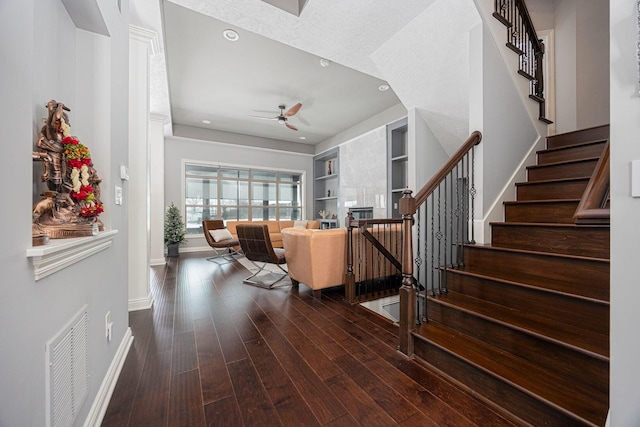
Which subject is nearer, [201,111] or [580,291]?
[580,291]

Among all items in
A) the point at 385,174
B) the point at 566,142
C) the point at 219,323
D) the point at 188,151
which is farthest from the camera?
the point at 188,151

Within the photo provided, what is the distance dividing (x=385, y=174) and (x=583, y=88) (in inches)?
125

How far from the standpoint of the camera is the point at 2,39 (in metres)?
0.70

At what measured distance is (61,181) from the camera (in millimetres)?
1080

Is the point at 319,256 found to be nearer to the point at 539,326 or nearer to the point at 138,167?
the point at 539,326

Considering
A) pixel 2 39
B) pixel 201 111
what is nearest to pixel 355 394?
pixel 2 39

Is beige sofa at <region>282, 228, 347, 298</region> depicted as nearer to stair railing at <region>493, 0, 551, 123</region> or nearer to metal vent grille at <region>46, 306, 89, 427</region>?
metal vent grille at <region>46, 306, 89, 427</region>

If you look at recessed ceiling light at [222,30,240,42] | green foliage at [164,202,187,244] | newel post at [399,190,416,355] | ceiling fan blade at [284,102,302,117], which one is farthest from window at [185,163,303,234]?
newel post at [399,190,416,355]

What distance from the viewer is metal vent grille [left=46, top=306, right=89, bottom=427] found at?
880 millimetres

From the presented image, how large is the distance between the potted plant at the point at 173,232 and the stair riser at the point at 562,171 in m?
6.56

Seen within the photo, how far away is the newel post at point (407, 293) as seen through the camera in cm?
187

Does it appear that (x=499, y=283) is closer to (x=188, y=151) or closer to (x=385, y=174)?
(x=385, y=174)

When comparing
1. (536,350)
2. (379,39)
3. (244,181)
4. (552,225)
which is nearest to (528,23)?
(379,39)

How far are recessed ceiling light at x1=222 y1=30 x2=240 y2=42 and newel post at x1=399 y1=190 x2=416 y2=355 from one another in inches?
126
